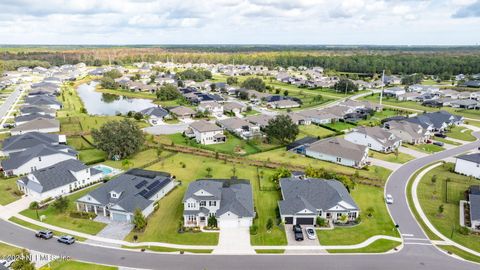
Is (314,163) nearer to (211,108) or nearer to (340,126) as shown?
(340,126)

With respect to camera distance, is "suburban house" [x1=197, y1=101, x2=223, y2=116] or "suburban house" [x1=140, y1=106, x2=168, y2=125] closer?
"suburban house" [x1=140, y1=106, x2=168, y2=125]

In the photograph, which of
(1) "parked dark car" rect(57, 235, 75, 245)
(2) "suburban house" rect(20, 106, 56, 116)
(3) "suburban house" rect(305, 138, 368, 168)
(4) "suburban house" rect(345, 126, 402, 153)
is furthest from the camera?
(2) "suburban house" rect(20, 106, 56, 116)

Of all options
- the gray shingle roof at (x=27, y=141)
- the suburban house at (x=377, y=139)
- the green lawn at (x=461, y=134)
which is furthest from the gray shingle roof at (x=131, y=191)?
the green lawn at (x=461, y=134)

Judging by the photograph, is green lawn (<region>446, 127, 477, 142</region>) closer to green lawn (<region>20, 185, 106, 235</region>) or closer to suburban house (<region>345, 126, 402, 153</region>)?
suburban house (<region>345, 126, 402, 153</region>)

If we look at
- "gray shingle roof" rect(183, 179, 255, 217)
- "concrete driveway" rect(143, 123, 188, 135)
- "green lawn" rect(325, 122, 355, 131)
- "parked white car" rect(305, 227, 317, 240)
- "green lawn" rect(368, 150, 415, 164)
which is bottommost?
"parked white car" rect(305, 227, 317, 240)

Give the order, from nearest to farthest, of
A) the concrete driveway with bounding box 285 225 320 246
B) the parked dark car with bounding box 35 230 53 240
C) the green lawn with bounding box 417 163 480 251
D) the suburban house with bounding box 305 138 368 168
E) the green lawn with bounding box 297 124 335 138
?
1. the concrete driveway with bounding box 285 225 320 246
2. the parked dark car with bounding box 35 230 53 240
3. the green lawn with bounding box 417 163 480 251
4. the suburban house with bounding box 305 138 368 168
5. the green lawn with bounding box 297 124 335 138

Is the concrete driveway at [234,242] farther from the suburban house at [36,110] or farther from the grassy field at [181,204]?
the suburban house at [36,110]

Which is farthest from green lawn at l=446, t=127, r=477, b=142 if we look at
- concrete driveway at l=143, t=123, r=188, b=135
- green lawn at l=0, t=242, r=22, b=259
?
green lawn at l=0, t=242, r=22, b=259

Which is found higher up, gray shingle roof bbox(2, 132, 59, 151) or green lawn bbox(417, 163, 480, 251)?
gray shingle roof bbox(2, 132, 59, 151)
